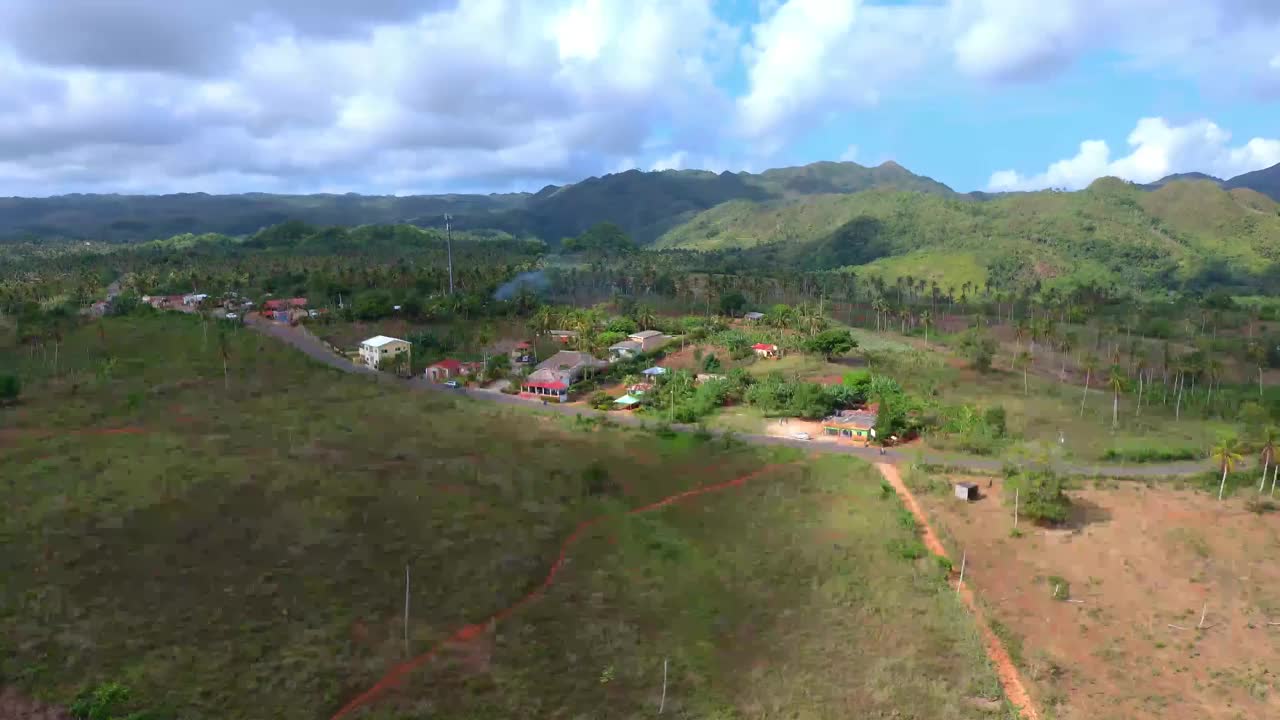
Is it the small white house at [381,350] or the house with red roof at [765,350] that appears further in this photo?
the house with red roof at [765,350]

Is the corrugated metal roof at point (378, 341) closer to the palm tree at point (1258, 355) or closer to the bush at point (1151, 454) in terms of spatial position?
the bush at point (1151, 454)

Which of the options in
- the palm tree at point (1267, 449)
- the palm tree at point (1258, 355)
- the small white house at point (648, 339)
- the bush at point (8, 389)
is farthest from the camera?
the small white house at point (648, 339)

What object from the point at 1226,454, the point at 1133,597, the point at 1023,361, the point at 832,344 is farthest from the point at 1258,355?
the point at 1133,597

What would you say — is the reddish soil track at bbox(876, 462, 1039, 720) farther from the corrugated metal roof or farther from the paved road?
the corrugated metal roof

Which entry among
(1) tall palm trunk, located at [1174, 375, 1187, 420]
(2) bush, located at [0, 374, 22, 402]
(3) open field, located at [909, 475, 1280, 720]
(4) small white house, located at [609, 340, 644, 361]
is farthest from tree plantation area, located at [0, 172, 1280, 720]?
(2) bush, located at [0, 374, 22, 402]

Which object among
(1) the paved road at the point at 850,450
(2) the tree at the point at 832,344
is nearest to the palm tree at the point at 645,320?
(2) the tree at the point at 832,344

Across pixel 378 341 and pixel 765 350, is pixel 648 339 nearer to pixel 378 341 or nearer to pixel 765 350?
pixel 765 350
